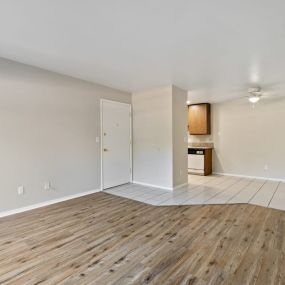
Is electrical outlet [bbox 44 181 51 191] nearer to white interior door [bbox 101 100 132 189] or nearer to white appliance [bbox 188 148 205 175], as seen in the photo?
white interior door [bbox 101 100 132 189]

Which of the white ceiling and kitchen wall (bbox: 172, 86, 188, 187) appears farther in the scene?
kitchen wall (bbox: 172, 86, 188, 187)

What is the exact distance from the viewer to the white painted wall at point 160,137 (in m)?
4.62

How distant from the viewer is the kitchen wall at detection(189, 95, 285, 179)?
5.70 meters

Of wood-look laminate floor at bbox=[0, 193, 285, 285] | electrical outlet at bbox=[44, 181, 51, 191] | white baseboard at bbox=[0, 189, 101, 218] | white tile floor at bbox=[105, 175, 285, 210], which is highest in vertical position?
electrical outlet at bbox=[44, 181, 51, 191]

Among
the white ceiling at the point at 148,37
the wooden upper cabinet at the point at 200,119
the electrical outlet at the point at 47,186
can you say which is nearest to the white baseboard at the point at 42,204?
the electrical outlet at the point at 47,186

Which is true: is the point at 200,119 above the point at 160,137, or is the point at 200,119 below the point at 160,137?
above

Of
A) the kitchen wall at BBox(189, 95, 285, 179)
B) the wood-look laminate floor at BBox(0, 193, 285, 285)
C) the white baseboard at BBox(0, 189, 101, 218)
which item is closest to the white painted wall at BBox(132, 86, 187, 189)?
the wood-look laminate floor at BBox(0, 193, 285, 285)

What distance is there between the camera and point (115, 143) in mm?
4977

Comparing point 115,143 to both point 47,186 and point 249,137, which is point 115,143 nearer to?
point 47,186

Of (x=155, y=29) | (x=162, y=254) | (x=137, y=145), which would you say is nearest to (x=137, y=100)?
(x=137, y=145)

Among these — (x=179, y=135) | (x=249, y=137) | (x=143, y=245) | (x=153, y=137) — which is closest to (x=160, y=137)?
(x=153, y=137)

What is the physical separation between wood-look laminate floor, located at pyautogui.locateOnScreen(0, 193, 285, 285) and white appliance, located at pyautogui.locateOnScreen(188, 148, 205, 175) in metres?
2.83

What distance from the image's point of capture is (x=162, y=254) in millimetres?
2186

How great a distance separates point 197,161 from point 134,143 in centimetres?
236
